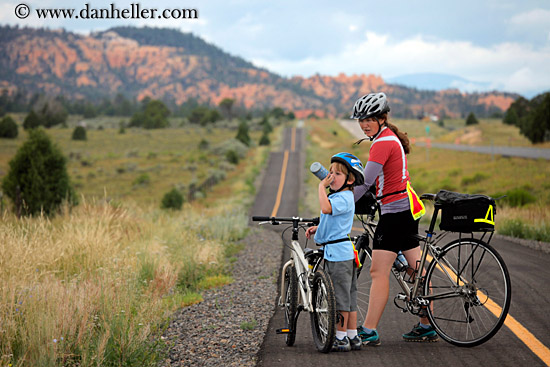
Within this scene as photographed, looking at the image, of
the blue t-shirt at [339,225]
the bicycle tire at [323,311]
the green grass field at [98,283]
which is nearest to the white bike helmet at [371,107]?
the blue t-shirt at [339,225]

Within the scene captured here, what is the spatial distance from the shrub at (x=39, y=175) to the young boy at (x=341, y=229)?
16.1m

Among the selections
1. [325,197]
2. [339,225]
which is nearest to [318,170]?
[325,197]

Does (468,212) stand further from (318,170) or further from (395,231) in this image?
(318,170)

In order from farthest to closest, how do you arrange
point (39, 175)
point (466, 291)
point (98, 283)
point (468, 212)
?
point (39, 175) < point (98, 283) < point (466, 291) < point (468, 212)

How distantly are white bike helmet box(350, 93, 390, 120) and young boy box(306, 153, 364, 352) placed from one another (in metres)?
0.42

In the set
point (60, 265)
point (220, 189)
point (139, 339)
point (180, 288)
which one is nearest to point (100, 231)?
point (60, 265)

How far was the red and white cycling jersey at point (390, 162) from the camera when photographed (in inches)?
182

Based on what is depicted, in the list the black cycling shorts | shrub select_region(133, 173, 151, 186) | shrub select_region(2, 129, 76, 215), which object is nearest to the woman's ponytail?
the black cycling shorts

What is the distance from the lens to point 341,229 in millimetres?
4641

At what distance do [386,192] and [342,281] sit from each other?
36.1 inches

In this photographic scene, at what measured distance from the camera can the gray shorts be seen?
4.59 metres

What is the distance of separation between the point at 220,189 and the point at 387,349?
1492 inches

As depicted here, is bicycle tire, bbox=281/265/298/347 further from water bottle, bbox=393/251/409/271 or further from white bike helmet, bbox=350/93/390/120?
white bike helmet, bbox=350/93/390/120

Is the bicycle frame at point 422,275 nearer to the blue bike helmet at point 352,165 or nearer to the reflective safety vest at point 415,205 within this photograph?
the reflective safety vest at point 415,205
